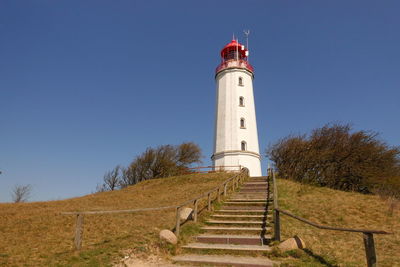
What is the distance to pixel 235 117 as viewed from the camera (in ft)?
89.8

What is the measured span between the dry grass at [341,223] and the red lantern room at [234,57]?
17374mm

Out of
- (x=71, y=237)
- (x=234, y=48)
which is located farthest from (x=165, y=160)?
(x=71, y=237)

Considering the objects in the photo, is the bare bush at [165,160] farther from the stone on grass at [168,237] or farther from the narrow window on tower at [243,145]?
the stone on grass at [168,237]

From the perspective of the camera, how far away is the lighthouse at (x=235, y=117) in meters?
26.4

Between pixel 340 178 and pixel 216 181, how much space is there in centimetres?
970

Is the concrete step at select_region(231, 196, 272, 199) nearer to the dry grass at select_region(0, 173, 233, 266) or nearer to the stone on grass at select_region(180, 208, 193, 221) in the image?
the dry grass at select_region(0, 173, 233, 266)

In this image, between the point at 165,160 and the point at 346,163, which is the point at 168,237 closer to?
the point at 346,163

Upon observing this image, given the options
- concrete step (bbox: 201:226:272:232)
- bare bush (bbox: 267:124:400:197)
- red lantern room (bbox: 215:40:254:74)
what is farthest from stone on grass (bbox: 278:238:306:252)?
red lantern room (bbox: 215:40:254:74)

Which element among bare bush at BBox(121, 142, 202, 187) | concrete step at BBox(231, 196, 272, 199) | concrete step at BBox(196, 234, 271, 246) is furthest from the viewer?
bare bush at BBox(121, 142, 202, 187)

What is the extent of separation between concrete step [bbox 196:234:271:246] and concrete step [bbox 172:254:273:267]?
3.67 ft

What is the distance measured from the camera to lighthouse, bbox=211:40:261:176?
26.4m

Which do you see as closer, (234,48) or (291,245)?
(291,245)

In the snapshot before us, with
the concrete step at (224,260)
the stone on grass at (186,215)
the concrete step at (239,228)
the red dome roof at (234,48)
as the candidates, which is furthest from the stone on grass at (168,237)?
the red dome roof at (234,48)

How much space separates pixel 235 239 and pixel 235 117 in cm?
2018
